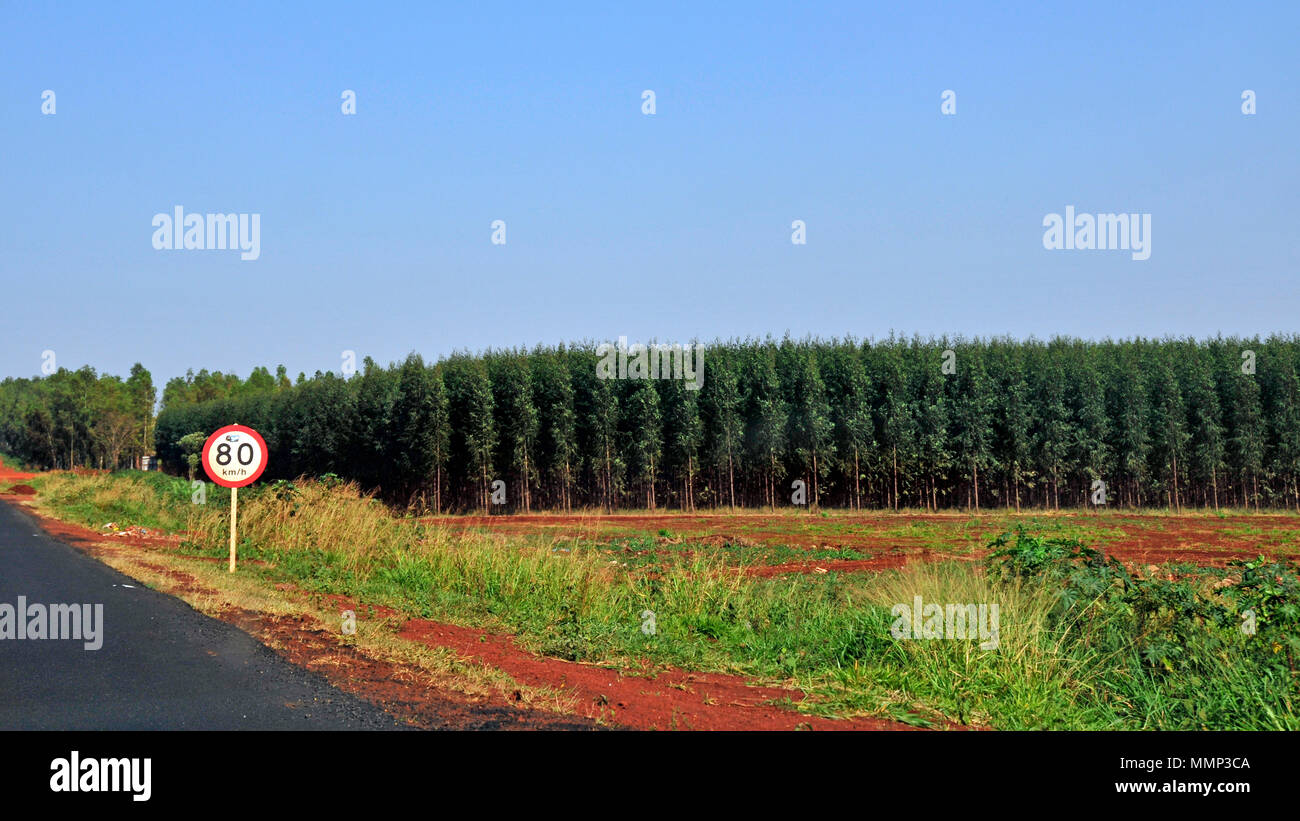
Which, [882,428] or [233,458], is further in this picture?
[882,428]

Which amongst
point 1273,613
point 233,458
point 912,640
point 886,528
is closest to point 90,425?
point 886,528

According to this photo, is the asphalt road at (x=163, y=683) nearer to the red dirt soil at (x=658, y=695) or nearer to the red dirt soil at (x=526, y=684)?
the red dirt soil at (x=526, y=684)

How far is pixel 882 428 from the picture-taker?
43938 millimetres

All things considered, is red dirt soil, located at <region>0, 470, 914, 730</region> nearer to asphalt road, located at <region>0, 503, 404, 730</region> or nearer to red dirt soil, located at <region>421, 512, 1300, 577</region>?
asphalt road, located at <region>0, 503, 404, 730</region>

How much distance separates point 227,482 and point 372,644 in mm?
7628

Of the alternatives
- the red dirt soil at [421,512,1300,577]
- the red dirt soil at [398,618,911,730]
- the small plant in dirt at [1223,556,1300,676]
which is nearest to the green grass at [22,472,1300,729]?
the small plant in dirt at [1223,556,1300,676]

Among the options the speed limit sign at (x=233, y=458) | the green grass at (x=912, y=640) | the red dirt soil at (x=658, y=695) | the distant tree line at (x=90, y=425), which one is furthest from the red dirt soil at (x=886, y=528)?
the distant tree line at (x=90, y=425)

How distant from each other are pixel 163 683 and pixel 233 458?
8526 millimetres

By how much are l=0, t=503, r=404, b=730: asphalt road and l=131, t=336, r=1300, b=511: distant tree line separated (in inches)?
1360

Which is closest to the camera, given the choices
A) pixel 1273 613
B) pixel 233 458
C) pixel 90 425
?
pixel 1273 613

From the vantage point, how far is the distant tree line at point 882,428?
141 feet

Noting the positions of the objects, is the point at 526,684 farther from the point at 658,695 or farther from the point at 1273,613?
the point at 1273,613

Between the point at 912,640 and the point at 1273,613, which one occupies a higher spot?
the point at 1273,613

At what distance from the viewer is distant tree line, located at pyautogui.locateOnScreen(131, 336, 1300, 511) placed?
42938 mm
